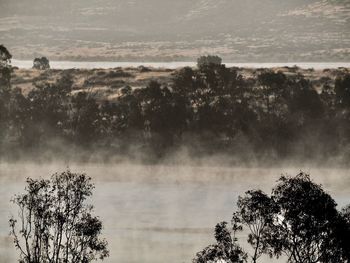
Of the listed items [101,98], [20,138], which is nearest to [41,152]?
[20,138]

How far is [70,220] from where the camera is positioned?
8200 cm

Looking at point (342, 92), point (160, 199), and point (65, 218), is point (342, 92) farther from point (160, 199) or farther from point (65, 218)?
point (65, 218)

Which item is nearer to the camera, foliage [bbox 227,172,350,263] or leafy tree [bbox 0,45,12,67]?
foliage [bbox 227,172,350,263]

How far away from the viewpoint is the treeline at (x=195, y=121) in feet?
589

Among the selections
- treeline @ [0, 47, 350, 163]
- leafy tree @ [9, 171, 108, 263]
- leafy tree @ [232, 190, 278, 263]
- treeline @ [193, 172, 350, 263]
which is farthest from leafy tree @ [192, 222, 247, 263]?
treeline @ [0, 47, 350, 163]

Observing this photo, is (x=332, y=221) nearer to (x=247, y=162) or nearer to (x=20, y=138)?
(x=247, y=162)

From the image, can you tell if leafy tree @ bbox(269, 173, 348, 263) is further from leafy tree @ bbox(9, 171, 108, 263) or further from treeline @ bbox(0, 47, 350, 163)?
treeline @ bbox(0, 47, 350, 163)

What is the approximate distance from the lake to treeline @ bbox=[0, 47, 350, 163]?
4324 mm

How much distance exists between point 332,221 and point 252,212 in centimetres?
536

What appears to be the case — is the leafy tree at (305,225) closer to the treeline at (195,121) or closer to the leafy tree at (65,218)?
the leafy tree at (65,218)

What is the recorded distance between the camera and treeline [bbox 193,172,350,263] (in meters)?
76.4

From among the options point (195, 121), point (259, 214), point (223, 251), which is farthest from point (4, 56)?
point (223, 251)

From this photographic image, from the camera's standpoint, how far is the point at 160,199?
526 feet

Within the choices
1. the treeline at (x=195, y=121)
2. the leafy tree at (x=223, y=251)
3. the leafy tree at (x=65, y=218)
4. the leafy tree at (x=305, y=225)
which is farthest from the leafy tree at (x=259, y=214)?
the treeline at (x=195, y=121)
